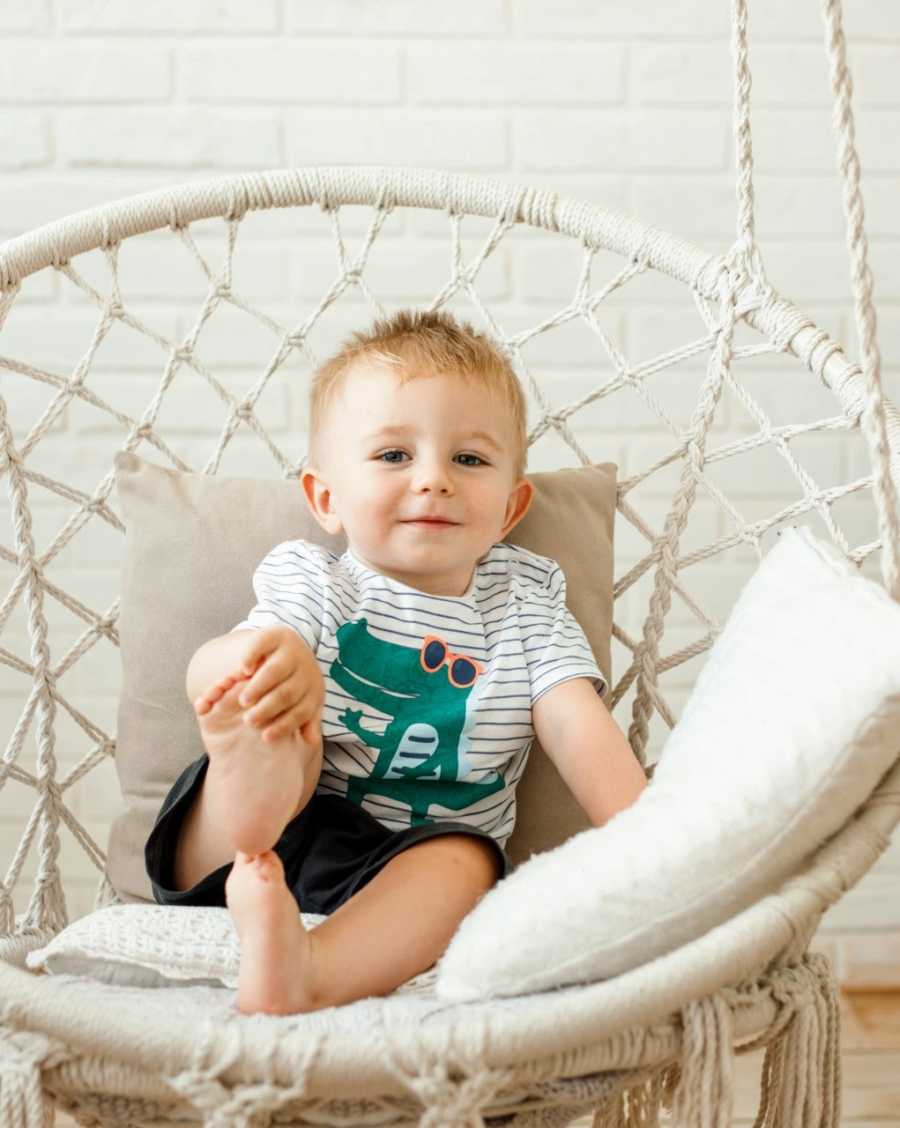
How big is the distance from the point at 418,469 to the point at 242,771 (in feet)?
1.16

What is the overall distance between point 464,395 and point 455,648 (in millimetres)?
212

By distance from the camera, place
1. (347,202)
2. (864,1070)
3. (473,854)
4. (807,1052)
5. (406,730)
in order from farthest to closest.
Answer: (864,1070) < (347,202) < (406,730) < (473,854) < (807,1052)

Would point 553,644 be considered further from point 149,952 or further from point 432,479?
point 149,952

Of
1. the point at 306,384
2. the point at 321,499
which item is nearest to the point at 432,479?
the point at 321,499

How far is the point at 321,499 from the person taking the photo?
1203mm

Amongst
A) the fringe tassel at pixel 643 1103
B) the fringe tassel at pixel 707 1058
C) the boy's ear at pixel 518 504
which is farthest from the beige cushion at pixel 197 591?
the fringe tassel at pixel 707 1058

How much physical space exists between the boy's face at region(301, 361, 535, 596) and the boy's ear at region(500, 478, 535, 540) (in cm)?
6

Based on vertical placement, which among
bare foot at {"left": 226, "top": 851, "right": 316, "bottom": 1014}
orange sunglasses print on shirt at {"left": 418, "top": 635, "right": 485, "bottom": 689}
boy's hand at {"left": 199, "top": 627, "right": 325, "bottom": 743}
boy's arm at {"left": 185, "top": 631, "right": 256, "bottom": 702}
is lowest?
bare foot at {"left": 226, "top": 851, "right": 316, "bottom": 1014}

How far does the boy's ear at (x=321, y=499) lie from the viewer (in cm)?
120

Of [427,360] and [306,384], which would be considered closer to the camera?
[427,360]

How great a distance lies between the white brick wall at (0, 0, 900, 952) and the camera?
1.65 metres

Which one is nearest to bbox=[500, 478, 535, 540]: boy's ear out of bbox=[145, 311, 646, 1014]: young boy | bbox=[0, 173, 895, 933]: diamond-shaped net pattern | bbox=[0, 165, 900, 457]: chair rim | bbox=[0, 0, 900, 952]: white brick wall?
bbox=[145, 311, 646, 1014]: young boy

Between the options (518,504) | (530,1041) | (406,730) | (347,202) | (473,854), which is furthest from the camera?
(347,202)

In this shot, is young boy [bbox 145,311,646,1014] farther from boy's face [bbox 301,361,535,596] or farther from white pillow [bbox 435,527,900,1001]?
white pillow [bbox 435,527,900,1001]
